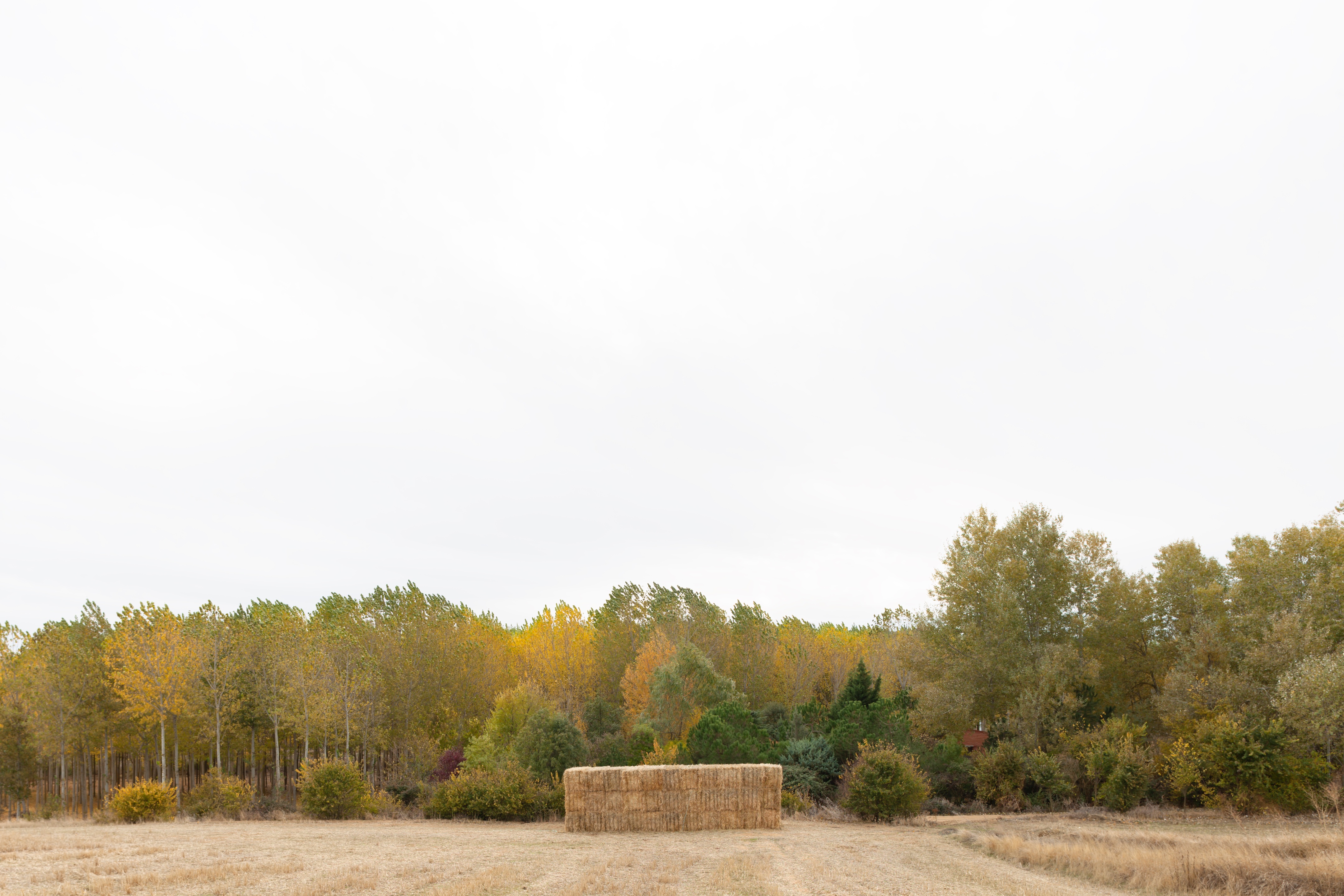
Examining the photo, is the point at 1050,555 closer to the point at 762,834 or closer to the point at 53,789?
the point at 762,834

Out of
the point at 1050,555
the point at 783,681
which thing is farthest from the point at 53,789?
the point at 1050,555

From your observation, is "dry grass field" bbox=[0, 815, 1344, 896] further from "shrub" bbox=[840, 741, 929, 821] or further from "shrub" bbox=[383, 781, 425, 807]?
"shrub" bbox=[383, 781, 425, 807]

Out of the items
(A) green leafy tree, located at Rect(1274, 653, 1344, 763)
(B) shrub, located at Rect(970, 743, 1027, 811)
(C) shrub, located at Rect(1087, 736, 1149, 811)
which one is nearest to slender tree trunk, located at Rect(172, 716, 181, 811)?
(B) shrub, located at Rect(970, 743, 1027, 811)

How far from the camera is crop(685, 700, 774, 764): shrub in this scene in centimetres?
3444

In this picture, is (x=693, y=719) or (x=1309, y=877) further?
(x=693, y=719)

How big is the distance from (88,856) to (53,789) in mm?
59570

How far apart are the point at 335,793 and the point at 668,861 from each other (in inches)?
772

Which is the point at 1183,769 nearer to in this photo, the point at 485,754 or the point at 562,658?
the point at 485,754

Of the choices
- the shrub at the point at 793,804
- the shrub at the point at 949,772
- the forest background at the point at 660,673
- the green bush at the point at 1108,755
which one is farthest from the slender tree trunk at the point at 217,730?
the green bush at the point at 1108,755

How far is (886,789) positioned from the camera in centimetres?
2984

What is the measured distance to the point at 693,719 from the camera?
1650 inches

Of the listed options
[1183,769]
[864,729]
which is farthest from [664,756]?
[1183,769]

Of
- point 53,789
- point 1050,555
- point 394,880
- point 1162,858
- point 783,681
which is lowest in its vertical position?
point 53,789

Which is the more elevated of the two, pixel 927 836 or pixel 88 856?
pixel 88 856
